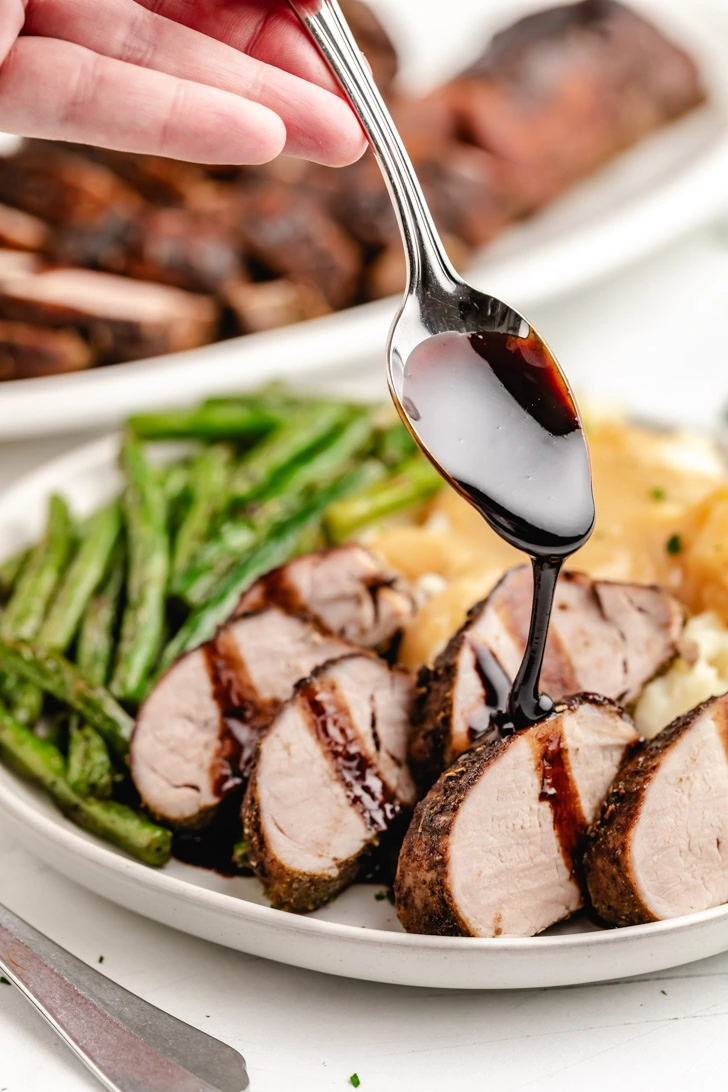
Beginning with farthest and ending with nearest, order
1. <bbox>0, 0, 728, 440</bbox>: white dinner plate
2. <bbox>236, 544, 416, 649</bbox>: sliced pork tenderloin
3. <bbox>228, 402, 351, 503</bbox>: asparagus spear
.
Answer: <bbox>0, 0, 728, 440</bbox>: white dinner plate → <bbox>228, 402, 351, 503</bbox>: asparagus spear → <bbox>236, 544, 416, 649</bbox>: sliced pork tenderloin

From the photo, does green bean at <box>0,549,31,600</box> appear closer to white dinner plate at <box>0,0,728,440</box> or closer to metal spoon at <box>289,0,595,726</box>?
white dinner plate at <box>0,0,728,440</box>

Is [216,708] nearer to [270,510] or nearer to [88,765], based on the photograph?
[88,765]

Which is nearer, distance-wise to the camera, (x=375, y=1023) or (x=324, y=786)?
(x=375, y=1023)

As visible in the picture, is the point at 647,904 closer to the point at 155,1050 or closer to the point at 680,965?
the point at 680,965

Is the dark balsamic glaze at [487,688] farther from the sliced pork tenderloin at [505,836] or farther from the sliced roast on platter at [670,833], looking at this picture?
the sliced roast on platter at [670,833]

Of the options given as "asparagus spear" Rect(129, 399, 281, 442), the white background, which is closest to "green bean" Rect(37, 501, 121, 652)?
"asparagus spear" Rect(129, 399, 281, 442)

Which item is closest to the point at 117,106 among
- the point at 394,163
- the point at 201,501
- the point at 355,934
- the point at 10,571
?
the point at 394,163
